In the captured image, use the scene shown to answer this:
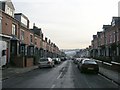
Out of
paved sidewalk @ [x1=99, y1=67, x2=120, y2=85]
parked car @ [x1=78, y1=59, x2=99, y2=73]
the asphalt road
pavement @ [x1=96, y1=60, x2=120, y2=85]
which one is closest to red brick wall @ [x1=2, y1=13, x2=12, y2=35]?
parked car @ [x1=78, y1=59, x2=99, y2=73]

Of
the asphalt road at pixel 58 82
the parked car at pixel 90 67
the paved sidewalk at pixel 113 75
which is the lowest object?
the asphalt road at pixel 58 82

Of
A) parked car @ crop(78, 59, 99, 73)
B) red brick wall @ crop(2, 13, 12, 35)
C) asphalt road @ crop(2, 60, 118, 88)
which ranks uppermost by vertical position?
red brick wall @ crop(2, 13, 12, 35)

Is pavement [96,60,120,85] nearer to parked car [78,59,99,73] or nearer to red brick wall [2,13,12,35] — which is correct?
parked car [78,59,99,73]

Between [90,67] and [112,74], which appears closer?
[112,74]

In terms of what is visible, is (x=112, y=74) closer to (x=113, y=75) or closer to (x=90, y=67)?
(x=113, y=75)

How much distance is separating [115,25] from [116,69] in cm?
2722

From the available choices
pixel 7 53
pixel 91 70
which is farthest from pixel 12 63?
pixel 91 70

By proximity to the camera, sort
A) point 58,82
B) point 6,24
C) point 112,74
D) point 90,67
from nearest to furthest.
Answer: point 58,82 < point 112,74 < point 90,67 < point 6,24

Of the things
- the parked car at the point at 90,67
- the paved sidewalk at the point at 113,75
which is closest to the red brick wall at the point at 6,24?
the parked car at the point at 90,67

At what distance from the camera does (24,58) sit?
36594mm

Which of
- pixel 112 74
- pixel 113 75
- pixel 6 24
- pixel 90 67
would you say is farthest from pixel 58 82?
pixel 6 24

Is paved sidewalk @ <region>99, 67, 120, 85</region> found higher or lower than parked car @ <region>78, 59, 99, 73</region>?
lower

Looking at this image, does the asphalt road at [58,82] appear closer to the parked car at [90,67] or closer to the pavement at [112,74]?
the pavement at [112,74]

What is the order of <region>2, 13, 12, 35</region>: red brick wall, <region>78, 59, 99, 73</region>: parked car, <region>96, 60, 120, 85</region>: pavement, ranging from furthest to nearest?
<region>2, 13, 12, 35</region>: red brick wall
<region>78, 59, 99, 73</region>: parked car
<region>96, 60, 120, 85</region>: pavement
